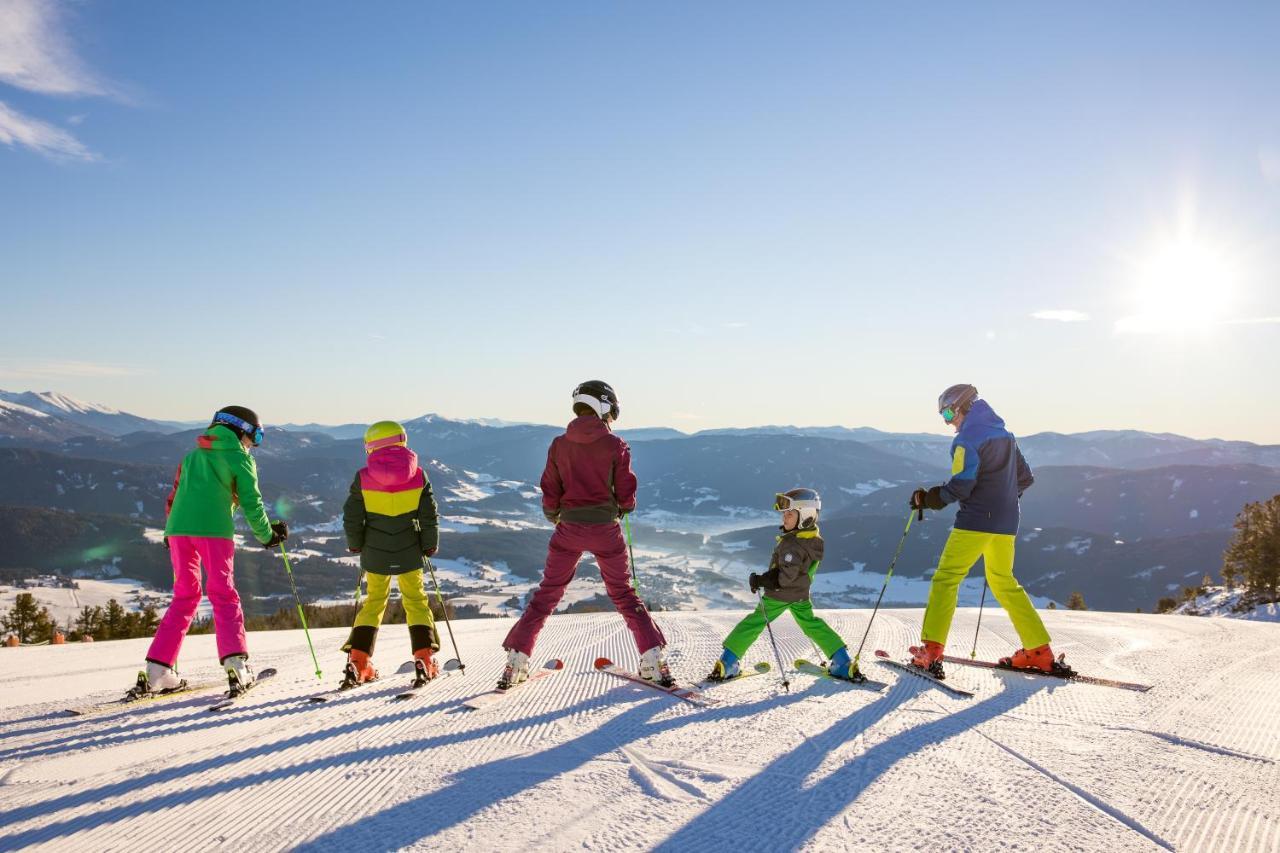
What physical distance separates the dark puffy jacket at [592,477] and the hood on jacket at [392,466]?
1.17 metres

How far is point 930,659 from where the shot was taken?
5289 mm

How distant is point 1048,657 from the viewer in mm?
5445

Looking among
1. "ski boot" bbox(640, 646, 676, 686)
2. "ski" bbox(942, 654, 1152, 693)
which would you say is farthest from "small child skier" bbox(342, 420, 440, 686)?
"ski" bbox(942, 654, 1152, 693)

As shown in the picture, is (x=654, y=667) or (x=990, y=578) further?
(x=990, y=578)

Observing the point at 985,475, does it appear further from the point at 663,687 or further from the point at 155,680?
the point at 155,680

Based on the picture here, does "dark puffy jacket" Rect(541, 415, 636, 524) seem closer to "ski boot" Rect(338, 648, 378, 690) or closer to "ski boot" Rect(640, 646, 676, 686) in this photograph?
"ski boot" Rect(640, 646, 676, 686)

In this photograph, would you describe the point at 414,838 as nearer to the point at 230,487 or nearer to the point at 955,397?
the point at 230,487

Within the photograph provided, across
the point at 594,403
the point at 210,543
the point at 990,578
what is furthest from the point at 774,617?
the point at 210,543

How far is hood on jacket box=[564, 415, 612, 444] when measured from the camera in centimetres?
510

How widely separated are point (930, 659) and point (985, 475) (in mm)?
1512

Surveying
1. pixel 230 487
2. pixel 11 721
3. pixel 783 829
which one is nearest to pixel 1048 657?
pixel 783 829

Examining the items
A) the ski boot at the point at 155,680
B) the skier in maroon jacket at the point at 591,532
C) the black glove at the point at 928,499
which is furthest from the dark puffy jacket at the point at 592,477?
the ski boot at the point at 155,680

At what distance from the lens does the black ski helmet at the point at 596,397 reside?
5.25 meters

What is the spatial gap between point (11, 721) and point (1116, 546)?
795ft
